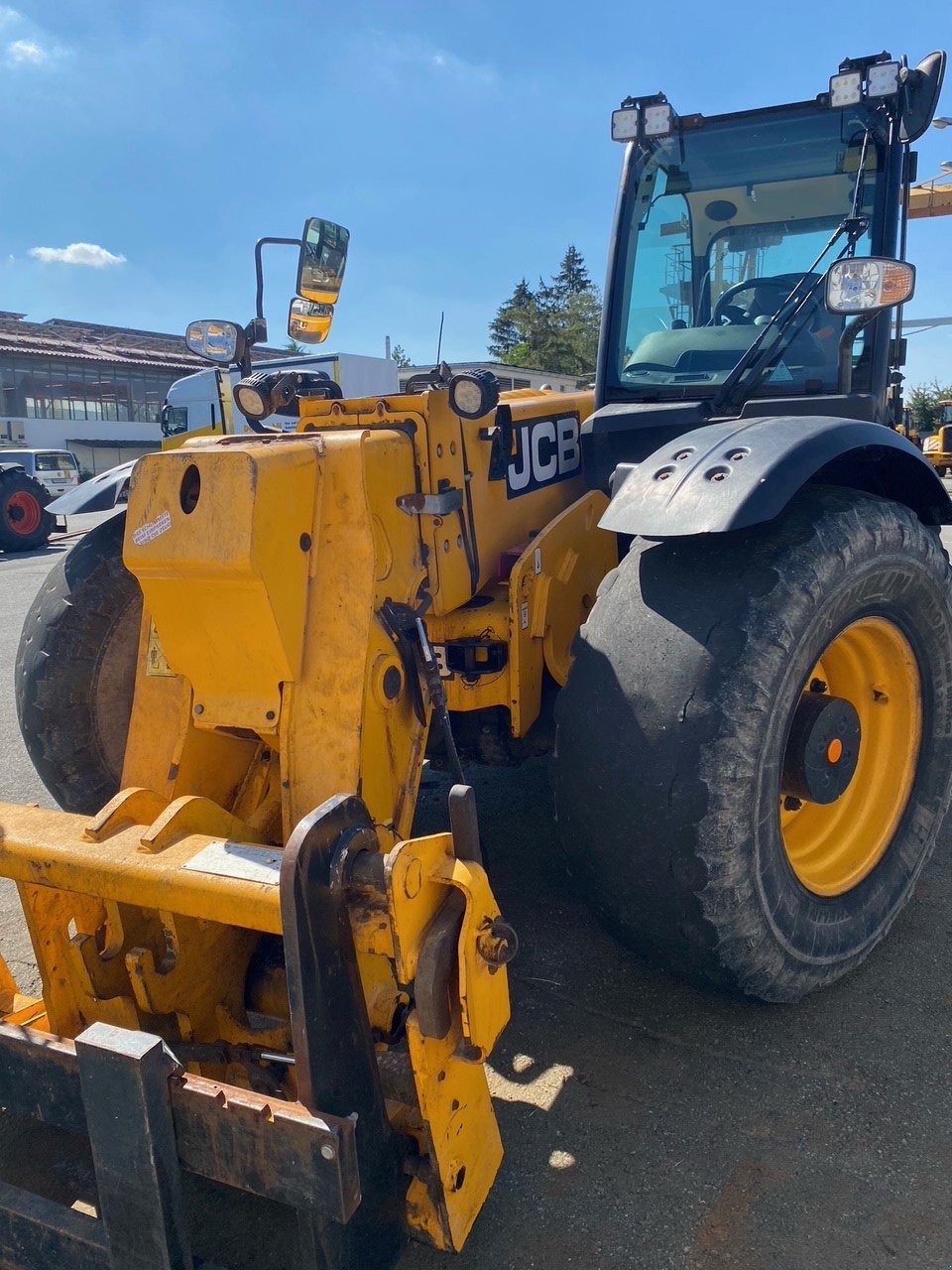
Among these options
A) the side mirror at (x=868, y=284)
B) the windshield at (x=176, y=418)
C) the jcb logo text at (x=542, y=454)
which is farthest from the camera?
the windshield at (x=176, y=418)

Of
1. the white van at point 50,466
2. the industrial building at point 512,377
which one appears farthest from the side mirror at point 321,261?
the white van at point 50,466

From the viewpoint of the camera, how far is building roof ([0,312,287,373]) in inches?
1506

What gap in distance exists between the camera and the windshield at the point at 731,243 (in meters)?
3.33

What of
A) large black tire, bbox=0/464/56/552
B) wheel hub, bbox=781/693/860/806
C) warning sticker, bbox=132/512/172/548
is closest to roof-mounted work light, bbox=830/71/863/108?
wheel hub, bbox=781/693/860/806

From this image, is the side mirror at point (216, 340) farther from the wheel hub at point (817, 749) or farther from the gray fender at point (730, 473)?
the wheel hub at point (817, 749)

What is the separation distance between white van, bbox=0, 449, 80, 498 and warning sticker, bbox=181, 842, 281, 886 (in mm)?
22145

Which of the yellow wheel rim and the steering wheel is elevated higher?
the steering wheel

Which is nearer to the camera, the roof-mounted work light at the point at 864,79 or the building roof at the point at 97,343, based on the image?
the roof-mounted work light at the point at 864,79

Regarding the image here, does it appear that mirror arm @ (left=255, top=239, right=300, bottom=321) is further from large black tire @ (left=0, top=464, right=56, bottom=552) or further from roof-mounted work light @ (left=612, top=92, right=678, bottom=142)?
large black tire @ (left=0, top=464, right=56, bottom=552)

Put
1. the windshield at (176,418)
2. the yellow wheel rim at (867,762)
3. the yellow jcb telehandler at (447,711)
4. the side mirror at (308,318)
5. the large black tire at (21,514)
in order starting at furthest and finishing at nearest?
the windshield at (176,418) → the large black tire at (21,514) → the side mirror at (308,318) → the yellow wheel rim at (867,762) → the yellow jcb telehandler at (447,711)

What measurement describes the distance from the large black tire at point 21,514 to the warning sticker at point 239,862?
15558 millimetres

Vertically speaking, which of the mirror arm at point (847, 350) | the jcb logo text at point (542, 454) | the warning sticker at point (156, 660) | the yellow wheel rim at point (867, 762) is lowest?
the yellow wheel rim at point (867, 762)

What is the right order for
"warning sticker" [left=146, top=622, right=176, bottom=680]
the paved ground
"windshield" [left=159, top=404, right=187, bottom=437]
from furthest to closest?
"windshield" [left=159, top=404, right=187, bottom=437]
"warning sticker" [left=146, top=622, right=176, bottom=680]
the paved ground

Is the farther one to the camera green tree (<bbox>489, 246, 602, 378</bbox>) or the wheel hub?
green tree (<bbox>489, 246, 602, 378</bbox>)
